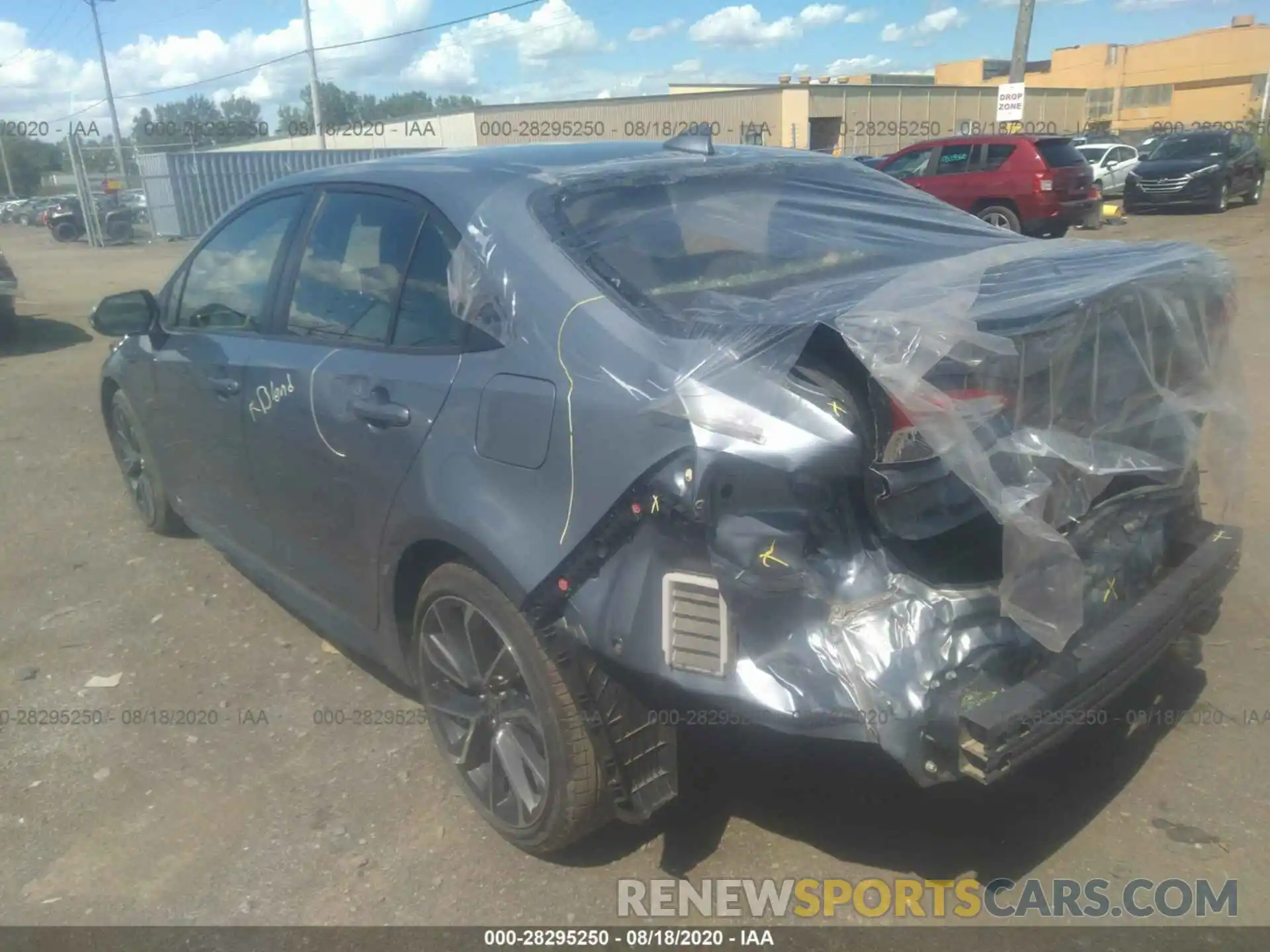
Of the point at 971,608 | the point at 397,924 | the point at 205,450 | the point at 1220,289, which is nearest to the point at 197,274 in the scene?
the point at 205,450

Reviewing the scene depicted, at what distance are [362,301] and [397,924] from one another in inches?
68.2

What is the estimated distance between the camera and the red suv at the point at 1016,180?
15.3m

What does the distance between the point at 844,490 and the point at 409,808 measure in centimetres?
168

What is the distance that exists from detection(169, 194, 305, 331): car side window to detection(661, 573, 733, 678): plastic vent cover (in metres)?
2.07

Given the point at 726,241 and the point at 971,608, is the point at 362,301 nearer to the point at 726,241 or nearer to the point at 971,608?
the point at 726,241

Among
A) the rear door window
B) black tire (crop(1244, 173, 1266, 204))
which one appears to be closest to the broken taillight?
the rear door window

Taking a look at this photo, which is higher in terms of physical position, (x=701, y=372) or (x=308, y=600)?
(x=701, y=372)

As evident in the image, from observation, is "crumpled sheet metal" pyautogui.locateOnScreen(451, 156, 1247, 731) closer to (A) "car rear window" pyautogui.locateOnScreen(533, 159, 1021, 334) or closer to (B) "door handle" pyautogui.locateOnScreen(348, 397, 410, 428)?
(A) "car rear window" pyautogui.locateOnScreen(533, 159, 1021, 334)

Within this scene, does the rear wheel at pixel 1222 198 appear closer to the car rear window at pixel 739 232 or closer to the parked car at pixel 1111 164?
the parked car at pixel 1111 164

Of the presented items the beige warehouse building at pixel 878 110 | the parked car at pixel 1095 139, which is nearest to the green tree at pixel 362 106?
the beige warehouse building at pixel 878 110

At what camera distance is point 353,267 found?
316cm

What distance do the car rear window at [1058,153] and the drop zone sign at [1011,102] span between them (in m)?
2.53

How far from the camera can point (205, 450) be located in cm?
395

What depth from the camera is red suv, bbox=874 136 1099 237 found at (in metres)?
15.3
